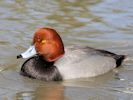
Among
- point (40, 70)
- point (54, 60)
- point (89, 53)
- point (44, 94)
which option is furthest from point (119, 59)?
point (44, 94)

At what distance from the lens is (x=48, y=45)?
290 inches

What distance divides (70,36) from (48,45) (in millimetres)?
1724

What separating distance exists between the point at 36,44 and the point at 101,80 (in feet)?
3.16

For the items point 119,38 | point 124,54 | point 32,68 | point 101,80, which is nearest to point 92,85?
point 101,80

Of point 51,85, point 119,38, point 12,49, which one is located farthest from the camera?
point 119,38

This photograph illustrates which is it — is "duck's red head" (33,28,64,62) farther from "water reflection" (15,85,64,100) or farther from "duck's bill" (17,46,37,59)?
"water reflection" (15,85,64,100)

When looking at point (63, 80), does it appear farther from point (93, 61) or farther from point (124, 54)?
point (124, 54)

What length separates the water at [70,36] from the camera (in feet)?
22.5

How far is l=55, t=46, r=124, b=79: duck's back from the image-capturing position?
288 inches

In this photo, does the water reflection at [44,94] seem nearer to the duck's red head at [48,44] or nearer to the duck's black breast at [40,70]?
the duck's black breast at [40,70]

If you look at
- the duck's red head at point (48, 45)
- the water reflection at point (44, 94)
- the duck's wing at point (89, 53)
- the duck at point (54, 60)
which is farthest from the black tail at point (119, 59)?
the water reflection at point (44, 94)

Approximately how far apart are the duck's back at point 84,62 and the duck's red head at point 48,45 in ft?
0.37

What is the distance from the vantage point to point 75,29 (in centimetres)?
948

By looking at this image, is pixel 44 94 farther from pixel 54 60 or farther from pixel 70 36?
pixel 70 36
